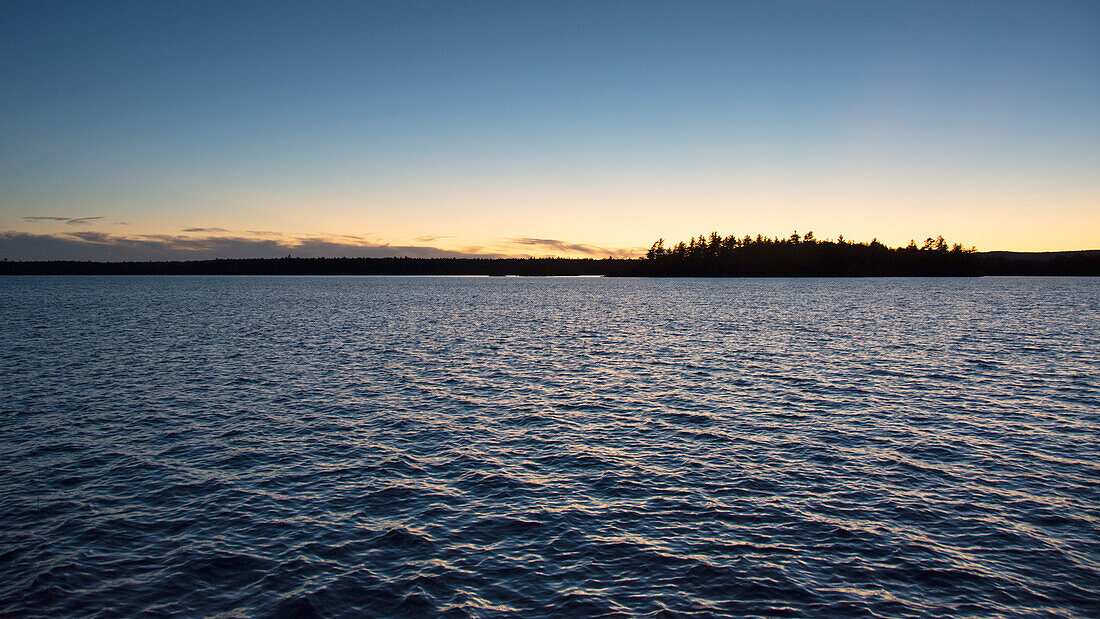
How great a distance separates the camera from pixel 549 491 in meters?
18.0

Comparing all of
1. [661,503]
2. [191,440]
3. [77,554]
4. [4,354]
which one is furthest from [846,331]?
[4,354]

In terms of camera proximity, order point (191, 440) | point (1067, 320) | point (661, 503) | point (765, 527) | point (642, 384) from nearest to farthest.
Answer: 1. point (765, 527)
2. point (661, 503)
3. point (191, 440)
4. point (642, 384)
5. point (1067, 320)

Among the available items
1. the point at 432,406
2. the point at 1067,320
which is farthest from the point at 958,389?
the point at 1067,320

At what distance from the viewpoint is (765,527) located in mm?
15359

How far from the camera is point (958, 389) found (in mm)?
33656

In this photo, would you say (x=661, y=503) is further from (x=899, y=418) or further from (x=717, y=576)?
(x=899, y=418)

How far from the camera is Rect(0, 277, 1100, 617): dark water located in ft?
40.6

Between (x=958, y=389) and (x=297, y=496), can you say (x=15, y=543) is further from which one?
(x=958, y=389)

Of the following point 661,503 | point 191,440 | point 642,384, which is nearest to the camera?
point 661,503

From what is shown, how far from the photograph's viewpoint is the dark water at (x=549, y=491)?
12367 mm

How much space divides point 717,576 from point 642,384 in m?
23.2

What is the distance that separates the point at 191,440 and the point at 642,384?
22510 millimetres

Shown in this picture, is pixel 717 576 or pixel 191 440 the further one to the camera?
pixel 191 440

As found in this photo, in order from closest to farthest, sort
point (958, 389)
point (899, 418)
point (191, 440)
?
point (191, 440) < point (899, 418) < point (958, 389)
